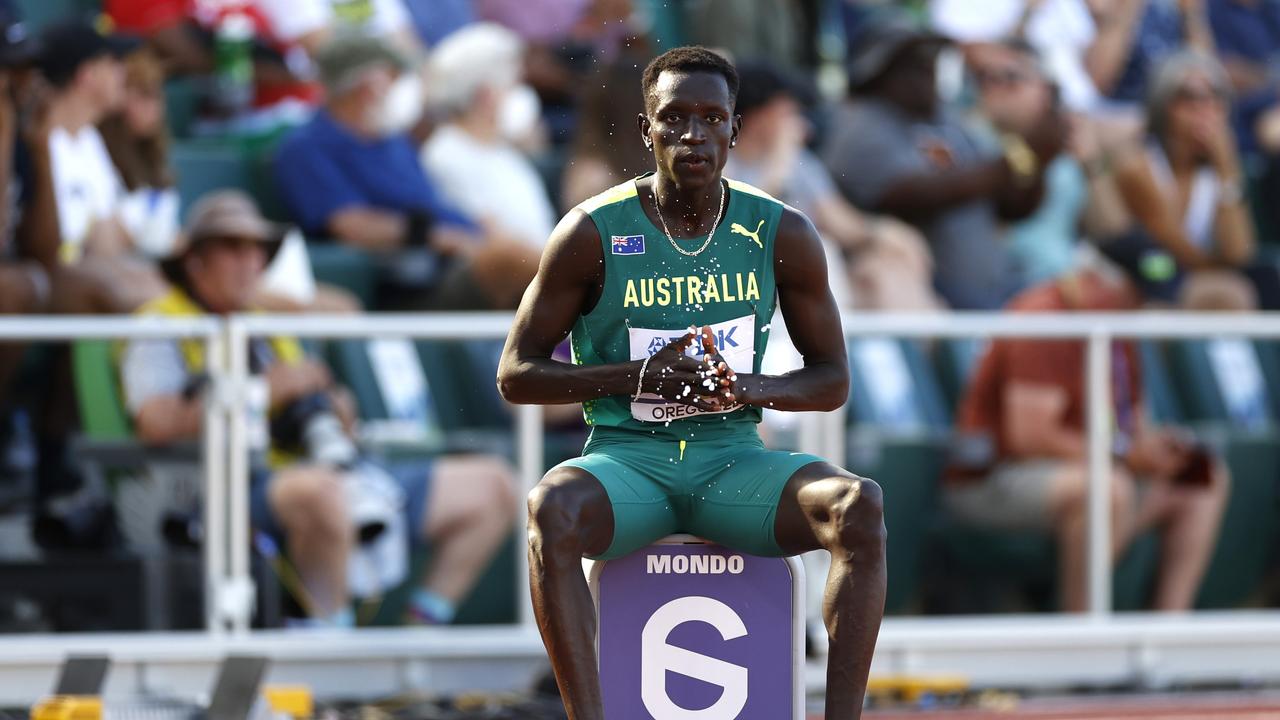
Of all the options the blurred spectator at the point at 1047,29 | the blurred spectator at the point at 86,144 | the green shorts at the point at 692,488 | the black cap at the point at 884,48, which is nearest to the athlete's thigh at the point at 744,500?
the green shorts at the point at 692,488

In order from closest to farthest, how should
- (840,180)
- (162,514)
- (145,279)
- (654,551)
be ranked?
(654,551), (162,514), (145,279), (840,180)

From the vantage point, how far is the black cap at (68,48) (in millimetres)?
7828

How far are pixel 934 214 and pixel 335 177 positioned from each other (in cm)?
253

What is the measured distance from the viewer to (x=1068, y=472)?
7375 millimetres

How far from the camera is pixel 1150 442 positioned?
25.2 feet

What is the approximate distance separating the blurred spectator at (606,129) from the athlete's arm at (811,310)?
2.44m

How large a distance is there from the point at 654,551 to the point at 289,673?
2.81 meters

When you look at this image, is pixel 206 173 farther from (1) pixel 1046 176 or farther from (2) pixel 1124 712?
(2) pixel 1124 712

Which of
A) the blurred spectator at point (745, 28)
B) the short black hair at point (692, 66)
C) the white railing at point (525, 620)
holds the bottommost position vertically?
the white railing at point (525, 620)

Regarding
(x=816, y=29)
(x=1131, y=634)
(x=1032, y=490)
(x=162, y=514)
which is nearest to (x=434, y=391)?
(x=162, y=514)

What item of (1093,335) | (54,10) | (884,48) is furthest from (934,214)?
(54,10)

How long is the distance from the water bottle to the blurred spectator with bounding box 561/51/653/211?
1.52m

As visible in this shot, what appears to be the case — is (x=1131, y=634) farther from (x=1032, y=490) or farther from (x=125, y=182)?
(x=125, y=182)

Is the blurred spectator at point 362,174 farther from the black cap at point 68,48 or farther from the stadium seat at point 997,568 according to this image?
the stadium seat at point 997,568
